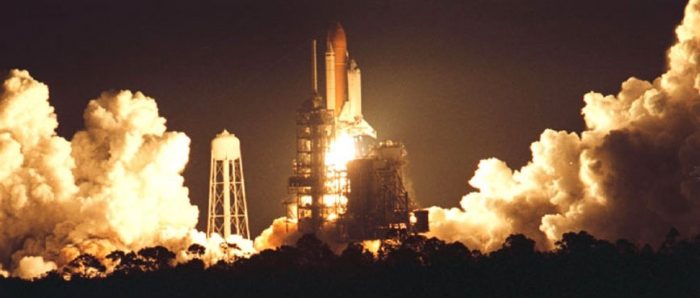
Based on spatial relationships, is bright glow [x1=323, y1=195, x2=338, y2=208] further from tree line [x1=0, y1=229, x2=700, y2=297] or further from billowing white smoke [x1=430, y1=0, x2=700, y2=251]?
billowing white smoke [x1=430, y1=0, x2=700, y2=251]

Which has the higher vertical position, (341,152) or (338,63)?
(338,63)

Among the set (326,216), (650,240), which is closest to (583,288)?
(650,240)

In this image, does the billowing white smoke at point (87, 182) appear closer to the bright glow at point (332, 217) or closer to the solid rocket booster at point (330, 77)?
the bright glow at point (332, 217)

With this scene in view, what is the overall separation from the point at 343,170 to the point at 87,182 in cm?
958

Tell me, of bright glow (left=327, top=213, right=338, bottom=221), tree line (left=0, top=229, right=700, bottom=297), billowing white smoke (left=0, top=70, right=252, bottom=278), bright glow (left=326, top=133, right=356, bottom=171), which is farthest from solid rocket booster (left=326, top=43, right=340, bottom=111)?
tree line (left=0, top=229, right=700, bottom=297)

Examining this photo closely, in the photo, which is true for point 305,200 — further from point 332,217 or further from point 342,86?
point 342,86

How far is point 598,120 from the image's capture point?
11688 centimetres

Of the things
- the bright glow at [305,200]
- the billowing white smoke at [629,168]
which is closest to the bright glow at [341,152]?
the bright glow at [305,200]

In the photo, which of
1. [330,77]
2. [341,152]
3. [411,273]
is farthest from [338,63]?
[411,273]

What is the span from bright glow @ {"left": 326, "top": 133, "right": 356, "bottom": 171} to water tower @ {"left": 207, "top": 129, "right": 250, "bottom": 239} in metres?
3.43

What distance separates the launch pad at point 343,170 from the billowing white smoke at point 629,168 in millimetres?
3353

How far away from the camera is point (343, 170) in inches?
4675

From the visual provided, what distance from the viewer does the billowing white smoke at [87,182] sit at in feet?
383

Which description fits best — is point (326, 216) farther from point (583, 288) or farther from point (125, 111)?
point (583, 288)
